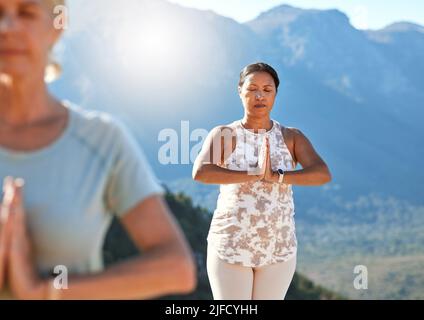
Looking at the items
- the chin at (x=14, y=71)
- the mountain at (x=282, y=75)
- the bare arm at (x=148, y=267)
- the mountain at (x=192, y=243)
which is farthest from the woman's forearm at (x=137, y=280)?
the mountain at (x=282, y=75)

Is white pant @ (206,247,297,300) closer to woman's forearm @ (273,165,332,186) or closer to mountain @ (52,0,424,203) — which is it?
woman's forearm @ (273,165,332,186)

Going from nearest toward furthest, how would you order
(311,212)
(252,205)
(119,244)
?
(252,205)
(119,244)
(311,212)

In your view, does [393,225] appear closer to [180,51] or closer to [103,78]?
[180,51]

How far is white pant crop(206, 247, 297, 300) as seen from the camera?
2.70 metres

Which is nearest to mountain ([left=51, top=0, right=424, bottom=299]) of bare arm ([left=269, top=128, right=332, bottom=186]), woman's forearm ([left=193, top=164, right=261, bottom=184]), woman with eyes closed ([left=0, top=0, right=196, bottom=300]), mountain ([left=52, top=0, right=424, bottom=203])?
mountain ([left=52, top=0, right=424, bottom=203])

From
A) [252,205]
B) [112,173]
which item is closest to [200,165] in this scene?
[252,205]

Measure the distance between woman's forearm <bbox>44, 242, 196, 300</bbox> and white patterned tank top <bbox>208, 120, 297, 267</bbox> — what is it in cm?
147

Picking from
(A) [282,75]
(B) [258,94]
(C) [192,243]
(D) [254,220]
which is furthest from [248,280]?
(A) [282,75]

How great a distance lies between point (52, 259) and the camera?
120 centimetres

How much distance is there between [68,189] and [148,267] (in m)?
0.21

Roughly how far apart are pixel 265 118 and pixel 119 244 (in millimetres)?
11192

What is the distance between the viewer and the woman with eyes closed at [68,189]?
1193mm

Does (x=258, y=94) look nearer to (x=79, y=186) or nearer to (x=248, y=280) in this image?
(x=248, y=280)

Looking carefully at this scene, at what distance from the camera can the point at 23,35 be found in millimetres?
1244
